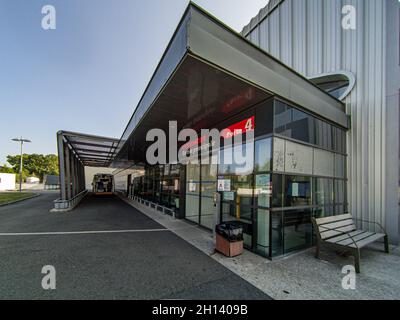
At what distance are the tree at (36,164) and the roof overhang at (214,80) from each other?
2237 inches

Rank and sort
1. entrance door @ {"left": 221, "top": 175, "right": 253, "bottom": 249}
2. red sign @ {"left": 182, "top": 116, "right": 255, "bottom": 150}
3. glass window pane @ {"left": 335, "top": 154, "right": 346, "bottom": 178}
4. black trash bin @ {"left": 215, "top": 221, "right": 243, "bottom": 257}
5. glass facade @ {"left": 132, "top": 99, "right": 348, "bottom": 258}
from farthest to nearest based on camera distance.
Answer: glass window pane @ {"left": 335, "top": 154, "right": 346, "bottom": 178} < red sign @ {"left": 182, "top": 116, "right": 255, "bottom": 150} < entrance door @ {"left": 221, "top": 175, "right": 253, "bottom": 249} < glass facade @ {"left": 132, "top": 99, "right": 348, "bottom": 258} < black trash bin @ {"left": 215, "top": 221, "right": 243, "bottom": 257}

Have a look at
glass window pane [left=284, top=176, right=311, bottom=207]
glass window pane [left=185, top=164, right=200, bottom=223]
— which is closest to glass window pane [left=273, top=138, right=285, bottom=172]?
glass window pane [left=284, top=176, right=311, bottom=207]

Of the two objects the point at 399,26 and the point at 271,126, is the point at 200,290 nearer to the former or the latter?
the point at 271,126

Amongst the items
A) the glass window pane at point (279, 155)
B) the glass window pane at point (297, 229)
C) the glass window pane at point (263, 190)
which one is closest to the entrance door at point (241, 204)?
the glass window pane at point (263, 190)

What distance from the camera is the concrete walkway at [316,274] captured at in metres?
3.00

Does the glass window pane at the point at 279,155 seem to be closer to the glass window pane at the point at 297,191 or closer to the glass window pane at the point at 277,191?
the glass window pane at the point at 277,191

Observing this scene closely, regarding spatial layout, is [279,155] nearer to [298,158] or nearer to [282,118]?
[298,158]

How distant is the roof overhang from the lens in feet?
10.4

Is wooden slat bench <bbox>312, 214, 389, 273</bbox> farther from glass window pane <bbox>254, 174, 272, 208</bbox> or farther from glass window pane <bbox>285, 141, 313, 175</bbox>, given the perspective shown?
Answer: glass window pane <bbox>285, 141, 313, 175</bbox>

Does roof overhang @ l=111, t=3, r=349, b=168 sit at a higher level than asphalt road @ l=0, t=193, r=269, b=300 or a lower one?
higher

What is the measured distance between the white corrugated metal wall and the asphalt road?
628 cm

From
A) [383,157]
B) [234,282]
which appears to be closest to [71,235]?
[234,282]

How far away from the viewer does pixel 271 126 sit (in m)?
4.62

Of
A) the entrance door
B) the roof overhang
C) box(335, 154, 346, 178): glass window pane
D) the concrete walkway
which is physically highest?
the roof overhang
